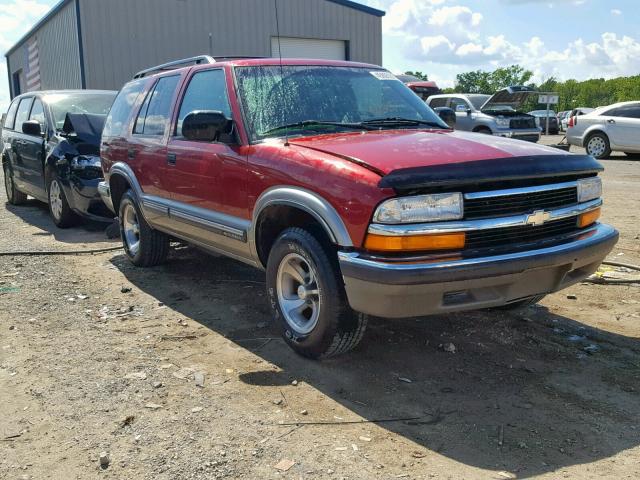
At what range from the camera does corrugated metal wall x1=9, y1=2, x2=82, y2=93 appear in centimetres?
1775

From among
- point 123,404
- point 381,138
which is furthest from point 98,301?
point 381,138

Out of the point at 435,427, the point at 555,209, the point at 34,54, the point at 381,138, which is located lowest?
the point at 435,427

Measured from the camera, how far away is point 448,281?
3.27 metres

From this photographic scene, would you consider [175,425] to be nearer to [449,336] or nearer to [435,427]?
[435,427]

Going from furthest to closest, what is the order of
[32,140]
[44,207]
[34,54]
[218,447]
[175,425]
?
[34,54]
[44,207]
[32,140]
[175,425]
[218,447]

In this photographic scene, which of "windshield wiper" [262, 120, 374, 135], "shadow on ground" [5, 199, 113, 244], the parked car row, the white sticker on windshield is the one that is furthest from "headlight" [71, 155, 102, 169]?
"windshield wiper" [262, 120, 374, 135]

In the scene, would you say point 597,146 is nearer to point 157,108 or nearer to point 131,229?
point 131,229

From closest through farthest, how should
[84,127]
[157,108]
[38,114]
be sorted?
1. [157,108]
2. [84,127]
3. [38,114]

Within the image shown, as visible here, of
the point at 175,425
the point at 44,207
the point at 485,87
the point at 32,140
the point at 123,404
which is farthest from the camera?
the point at 485,87

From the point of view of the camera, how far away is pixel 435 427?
125 inches

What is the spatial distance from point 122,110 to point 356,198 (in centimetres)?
392

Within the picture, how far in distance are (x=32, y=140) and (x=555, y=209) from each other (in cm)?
775

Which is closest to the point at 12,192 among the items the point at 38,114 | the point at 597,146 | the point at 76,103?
the point at 38,114

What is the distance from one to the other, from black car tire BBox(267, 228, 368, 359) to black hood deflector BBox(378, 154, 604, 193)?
2.27ft
